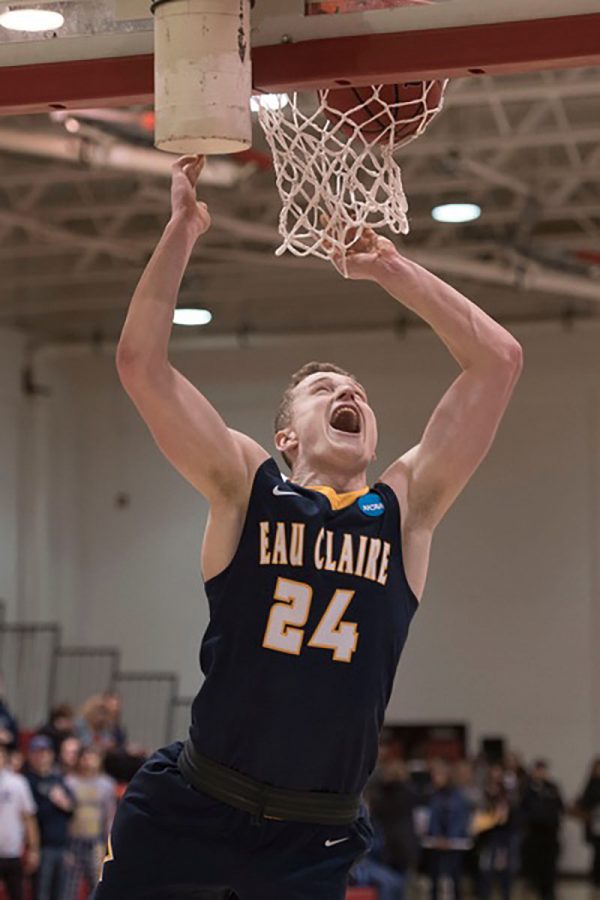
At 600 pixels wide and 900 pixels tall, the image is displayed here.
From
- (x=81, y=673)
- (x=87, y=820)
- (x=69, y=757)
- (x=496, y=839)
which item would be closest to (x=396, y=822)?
(x=496, y=839)

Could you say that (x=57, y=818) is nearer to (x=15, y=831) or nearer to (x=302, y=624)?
(x=15, y=831)

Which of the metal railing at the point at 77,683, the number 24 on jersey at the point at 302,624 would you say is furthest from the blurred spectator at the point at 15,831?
the number 24 on jersey at the point at 302,624

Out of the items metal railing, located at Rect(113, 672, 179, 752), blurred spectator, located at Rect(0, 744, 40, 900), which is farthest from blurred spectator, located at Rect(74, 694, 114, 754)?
metal railing, located at Rect(113, 672, 179, 752)

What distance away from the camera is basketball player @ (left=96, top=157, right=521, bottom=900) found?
3.71 meters

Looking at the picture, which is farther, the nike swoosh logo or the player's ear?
the player's ear

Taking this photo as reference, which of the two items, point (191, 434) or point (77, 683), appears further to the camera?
point (77, 683)

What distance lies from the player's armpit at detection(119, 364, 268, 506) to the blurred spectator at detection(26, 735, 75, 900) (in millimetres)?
11502

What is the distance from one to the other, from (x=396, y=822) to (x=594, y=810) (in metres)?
3.79

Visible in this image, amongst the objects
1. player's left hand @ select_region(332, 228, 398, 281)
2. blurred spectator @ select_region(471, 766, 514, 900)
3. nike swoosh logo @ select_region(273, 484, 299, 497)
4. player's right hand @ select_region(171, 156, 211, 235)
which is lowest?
blurred spectator @ select_region(471, 766, 514, 900)

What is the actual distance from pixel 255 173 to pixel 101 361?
719 cm

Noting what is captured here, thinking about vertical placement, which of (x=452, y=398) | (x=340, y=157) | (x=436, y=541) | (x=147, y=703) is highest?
(x=340, y=157)

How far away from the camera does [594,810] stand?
19234 millimetres

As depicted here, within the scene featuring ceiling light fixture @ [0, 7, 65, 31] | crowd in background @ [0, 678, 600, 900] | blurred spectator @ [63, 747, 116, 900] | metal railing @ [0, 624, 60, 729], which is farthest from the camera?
metal railing @ [0, 624, 60, 729]

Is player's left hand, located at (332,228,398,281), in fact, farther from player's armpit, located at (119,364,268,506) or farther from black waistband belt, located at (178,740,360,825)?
black waistband belt, located at (178,740,360,825)
